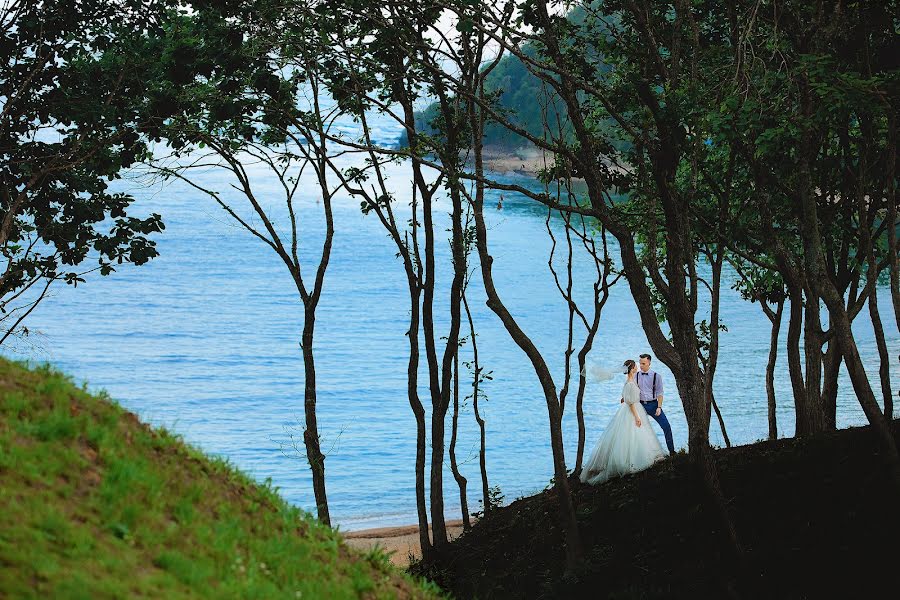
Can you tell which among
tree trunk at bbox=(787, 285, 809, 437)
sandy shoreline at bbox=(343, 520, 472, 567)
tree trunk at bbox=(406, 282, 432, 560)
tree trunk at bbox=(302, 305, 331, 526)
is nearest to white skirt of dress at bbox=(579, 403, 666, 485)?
tree trunk at bbox=(787, 285, 809, 437)

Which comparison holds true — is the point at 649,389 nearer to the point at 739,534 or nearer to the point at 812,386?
the point at 812,386

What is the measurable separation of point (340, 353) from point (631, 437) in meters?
40.2

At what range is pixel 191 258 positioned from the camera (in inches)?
2960

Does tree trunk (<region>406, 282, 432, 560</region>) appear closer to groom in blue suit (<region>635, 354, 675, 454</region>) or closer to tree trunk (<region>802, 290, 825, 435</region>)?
groom in blue suit (<region>635, 354, 675, 454</region>)

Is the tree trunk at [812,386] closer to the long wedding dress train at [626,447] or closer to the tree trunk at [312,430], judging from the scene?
the long wedding dress train at [626,447]

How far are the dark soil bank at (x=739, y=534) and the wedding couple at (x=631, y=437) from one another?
1.69 feet

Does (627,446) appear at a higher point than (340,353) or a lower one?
lower

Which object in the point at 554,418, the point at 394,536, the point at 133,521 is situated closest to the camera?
the point at 133,521

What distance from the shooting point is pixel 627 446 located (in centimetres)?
1645

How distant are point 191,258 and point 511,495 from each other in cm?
4760

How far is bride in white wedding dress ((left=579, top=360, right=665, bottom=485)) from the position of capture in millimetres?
16375

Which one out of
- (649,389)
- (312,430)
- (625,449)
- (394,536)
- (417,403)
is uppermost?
(417,403)

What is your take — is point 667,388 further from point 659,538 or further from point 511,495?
point 659,538

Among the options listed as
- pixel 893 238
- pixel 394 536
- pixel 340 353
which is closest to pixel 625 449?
pixel 893 238
